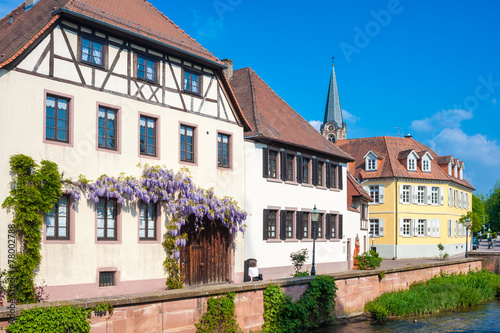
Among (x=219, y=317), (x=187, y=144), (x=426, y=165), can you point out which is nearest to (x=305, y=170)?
(x=187, y=144)

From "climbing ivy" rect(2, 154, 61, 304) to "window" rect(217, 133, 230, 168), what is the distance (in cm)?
830

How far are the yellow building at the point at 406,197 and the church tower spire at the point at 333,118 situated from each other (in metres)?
26.4

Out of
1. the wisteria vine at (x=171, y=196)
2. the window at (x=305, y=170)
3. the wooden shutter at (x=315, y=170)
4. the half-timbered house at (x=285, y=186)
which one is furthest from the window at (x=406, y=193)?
the wisteria vine at (x=171, y=196)

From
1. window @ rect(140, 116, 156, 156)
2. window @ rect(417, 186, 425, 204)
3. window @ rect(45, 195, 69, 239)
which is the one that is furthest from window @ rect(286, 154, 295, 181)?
window @ rect(417, 186, 425, 204)

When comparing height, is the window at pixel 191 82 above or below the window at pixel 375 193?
above

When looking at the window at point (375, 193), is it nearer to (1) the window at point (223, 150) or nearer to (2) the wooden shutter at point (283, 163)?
(2) the wooden shutter at point (283, 163)

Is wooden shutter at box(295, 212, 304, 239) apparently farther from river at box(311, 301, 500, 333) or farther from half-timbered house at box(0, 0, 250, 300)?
river at box(311, 301, 500, 333)

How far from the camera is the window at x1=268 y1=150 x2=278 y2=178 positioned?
88.6 ft

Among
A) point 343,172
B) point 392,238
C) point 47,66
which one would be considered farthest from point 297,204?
point 392,238

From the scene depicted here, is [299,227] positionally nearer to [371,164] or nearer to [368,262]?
[368,262]

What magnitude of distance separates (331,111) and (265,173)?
56.1 meters

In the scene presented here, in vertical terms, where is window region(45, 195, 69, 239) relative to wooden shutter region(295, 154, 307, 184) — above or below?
below

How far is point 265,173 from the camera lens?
26.4 meters

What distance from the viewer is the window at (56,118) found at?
1775 centimetres
